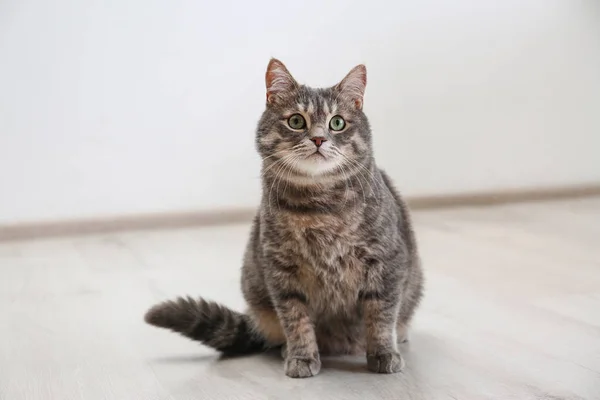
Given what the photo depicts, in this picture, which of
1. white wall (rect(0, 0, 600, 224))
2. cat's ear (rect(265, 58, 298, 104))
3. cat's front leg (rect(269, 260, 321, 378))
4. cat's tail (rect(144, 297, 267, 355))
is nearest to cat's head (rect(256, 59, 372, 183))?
cat's ear (rect(265, 58, 298, 104))

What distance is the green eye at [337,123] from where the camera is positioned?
1.70 metres

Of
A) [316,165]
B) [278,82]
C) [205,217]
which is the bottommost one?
[205,217]

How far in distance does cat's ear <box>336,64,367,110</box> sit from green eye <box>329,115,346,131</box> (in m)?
0.07

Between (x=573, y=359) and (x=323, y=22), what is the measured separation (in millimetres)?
2238

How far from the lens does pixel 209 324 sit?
5.89 ft

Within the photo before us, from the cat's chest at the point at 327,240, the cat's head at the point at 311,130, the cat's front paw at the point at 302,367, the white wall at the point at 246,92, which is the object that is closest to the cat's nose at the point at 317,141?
the cat's head at the point at 311,130

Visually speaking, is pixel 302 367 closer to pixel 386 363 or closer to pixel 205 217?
pixel 386 363

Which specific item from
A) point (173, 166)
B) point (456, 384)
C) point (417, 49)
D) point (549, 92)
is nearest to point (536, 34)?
point (549, 92)

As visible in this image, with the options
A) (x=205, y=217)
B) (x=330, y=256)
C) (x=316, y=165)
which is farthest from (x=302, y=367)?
(x=205, y=217)

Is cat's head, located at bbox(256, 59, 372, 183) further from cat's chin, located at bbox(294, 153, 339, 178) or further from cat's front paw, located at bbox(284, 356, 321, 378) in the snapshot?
cat's front paw, located at bbox(284, 356, 321, 378)

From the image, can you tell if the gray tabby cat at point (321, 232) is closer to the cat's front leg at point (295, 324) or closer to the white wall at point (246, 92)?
the cat's front leg at point (295, 324)

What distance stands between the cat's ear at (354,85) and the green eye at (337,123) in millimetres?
71

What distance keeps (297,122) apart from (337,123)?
0.28 ft

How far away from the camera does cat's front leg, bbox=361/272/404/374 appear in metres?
1.69
